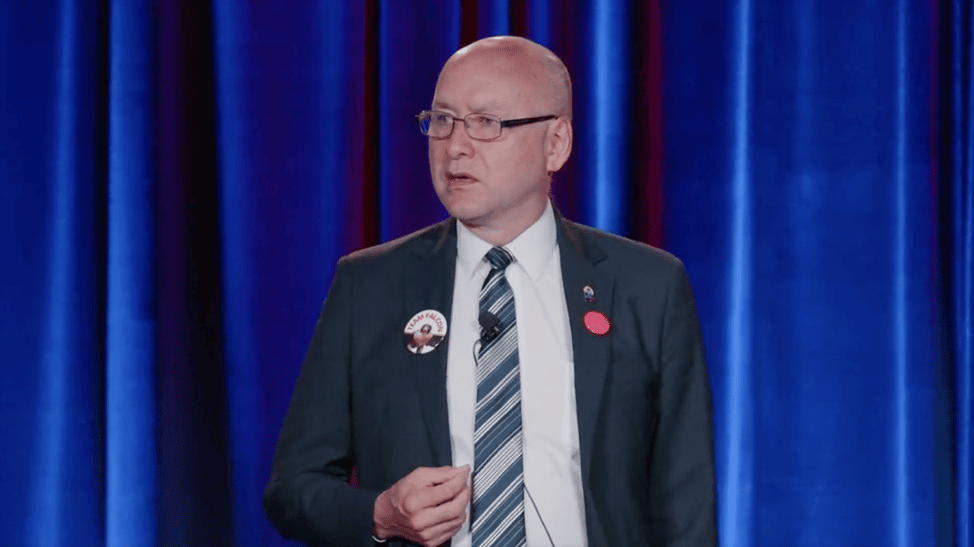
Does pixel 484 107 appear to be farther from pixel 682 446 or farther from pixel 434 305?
pixel 682 446

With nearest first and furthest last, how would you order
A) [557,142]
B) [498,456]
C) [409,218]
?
[498,456], [557,142], [409,218]

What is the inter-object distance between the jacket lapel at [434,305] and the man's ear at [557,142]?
0.65 feet

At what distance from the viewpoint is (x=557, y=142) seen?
1917 mm

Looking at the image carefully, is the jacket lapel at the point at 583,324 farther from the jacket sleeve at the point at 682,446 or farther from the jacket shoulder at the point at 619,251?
the jacket sleeve at the point at 682,446

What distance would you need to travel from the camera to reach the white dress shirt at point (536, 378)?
173 centimetres

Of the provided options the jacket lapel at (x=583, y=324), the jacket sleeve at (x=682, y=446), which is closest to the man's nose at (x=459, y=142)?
the jacket lapel at (x=583, y=324)

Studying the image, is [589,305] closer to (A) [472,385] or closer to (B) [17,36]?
(A) [472,385]

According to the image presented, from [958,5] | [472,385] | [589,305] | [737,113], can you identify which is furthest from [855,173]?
[472,385]

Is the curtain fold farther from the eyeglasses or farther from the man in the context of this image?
the eyeglasses

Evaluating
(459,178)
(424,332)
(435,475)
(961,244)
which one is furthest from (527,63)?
(961,244)

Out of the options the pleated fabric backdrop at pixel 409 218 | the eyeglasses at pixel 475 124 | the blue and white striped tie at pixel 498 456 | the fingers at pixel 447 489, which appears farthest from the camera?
the pleated fabric backdrop at pixel 409 218

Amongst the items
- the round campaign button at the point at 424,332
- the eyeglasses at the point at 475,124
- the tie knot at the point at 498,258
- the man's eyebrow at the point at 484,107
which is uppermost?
the man's eyebrow at the point at 484,107

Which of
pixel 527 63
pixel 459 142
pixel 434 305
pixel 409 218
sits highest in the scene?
pixel 527 63

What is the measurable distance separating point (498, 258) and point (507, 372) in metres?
Answer: 0.19
